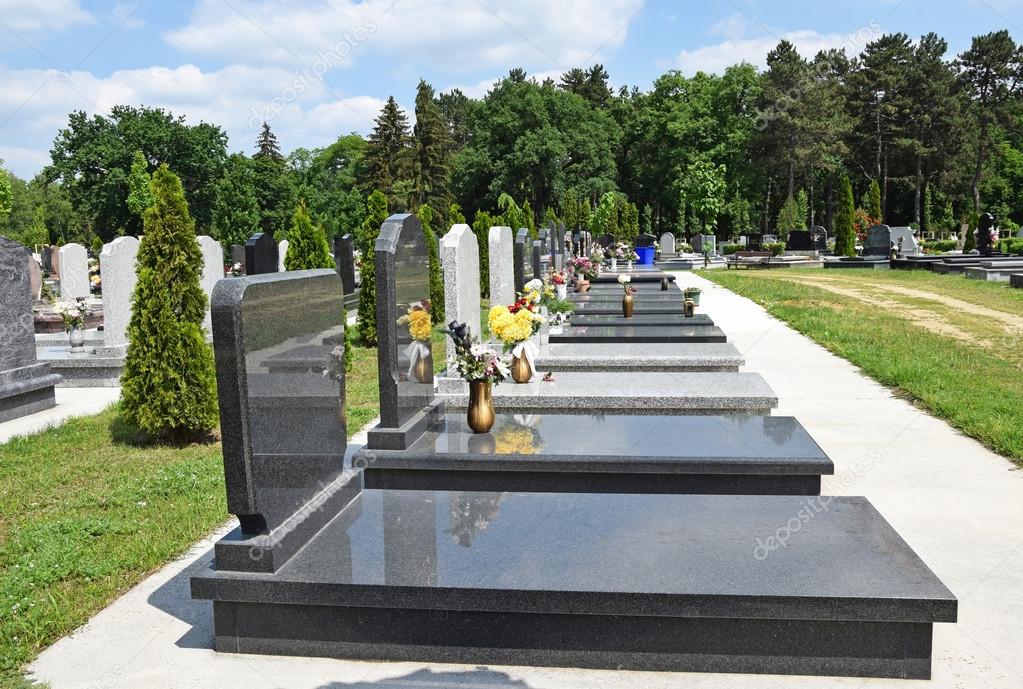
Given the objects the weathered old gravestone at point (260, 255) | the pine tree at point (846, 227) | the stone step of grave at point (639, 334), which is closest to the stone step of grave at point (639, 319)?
the stone step of grave at point (639, 334)

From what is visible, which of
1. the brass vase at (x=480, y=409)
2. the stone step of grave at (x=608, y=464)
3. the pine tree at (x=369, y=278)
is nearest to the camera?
the stone step of grave at (x=608, y=464)

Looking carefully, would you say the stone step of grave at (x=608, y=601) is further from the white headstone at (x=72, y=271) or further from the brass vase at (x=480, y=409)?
the white headstone at (x=72, y=271)

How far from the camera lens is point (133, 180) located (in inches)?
1948

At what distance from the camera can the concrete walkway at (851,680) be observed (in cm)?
365

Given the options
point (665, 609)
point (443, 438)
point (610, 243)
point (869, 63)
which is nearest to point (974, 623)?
point (665, 609)

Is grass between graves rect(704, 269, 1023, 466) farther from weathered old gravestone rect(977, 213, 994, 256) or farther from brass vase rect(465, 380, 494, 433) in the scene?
weathered old gravestone rect(977, 213, 994, 256)

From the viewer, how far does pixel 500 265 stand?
1031 centimetres

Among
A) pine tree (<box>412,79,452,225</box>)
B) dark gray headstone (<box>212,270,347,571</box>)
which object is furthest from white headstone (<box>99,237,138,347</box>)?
pine tree (<box>412,79,452,225</box>)

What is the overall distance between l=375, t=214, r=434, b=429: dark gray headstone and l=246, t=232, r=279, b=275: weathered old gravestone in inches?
503

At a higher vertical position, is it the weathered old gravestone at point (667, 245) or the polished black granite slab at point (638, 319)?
the weathered old gravestone at point (667, 245)

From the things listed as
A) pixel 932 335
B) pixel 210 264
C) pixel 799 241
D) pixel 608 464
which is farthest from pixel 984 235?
pixel 608 464

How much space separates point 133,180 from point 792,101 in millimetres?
41727

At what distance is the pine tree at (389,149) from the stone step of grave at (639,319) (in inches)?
2027

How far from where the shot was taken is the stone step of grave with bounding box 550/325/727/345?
11.2 m
